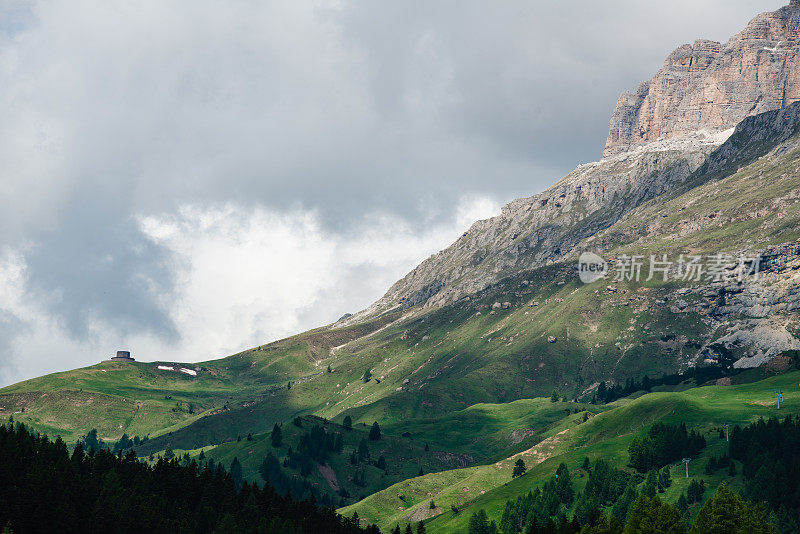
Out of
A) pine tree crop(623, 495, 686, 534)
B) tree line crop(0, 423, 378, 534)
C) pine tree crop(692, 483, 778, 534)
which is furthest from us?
pine tree crop(623, 495, 686, 534)

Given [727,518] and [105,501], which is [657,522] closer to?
[727,518]

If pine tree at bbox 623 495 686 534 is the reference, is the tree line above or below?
above

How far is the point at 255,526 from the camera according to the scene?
571 ft

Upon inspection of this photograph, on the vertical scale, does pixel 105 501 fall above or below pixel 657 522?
above

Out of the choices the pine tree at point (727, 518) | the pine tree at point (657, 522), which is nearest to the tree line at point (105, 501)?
the pine tree at point (657, 522)

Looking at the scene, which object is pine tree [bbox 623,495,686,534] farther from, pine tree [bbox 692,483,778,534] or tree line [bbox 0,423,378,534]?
tree line [bbox 0,423,378,534]

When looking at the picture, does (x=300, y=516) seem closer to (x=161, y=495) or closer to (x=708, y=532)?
(x=161, y=495)

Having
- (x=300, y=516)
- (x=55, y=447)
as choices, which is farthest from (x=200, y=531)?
(x=55, y=447)

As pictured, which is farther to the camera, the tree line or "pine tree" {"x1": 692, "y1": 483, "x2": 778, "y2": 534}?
the tree line

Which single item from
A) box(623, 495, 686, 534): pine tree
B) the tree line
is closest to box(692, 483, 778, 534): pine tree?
box(623, 495, 686, 534): pine tree

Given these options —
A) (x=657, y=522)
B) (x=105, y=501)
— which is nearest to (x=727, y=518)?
(x=657, y=522)

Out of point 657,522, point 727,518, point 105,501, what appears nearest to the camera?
point 727,518

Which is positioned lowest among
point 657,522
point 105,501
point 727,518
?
point 727,518

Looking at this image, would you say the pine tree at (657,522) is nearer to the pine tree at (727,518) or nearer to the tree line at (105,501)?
the pine tree at (727,518)
